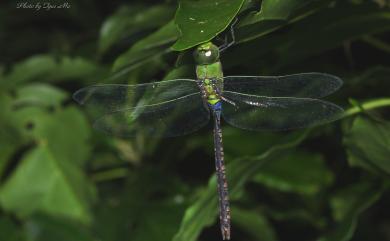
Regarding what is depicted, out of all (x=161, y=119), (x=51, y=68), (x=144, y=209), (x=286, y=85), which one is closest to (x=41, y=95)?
(x=51, y=68)

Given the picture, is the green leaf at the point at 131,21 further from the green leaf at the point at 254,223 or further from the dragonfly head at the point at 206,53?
the green leaf at the point at 254,223

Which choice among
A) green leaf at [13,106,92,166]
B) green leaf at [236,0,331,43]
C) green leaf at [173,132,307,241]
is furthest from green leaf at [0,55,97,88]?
green leaf at [236,0,331,43]

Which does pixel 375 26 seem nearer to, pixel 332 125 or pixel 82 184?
pixel 332 125

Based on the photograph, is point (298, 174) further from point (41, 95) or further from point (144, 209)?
point (41, 95)

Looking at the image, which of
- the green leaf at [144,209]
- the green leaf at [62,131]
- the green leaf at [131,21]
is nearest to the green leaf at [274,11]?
the green leaf at [131,21]

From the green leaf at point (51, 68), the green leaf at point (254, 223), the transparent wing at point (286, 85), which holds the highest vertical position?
the green leaf at point (51, 68)

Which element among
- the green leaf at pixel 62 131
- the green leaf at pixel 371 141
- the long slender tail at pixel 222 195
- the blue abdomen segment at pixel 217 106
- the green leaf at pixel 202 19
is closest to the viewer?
the green leaf at pixel 202 19

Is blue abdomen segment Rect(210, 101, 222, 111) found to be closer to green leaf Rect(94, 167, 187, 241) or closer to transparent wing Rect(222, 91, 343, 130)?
transparent wing Rect(222, 91, 343, 130)
